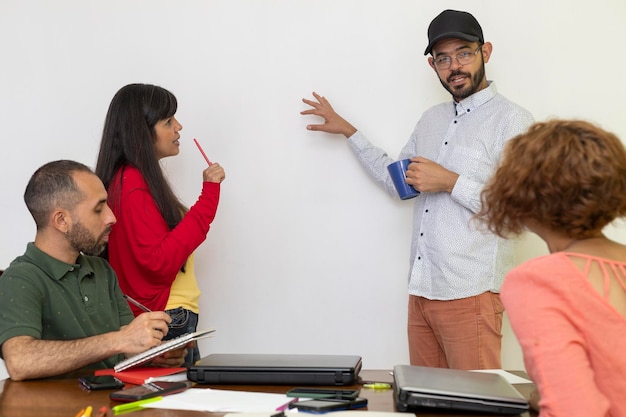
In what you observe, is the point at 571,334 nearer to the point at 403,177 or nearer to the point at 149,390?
the point at 149,390

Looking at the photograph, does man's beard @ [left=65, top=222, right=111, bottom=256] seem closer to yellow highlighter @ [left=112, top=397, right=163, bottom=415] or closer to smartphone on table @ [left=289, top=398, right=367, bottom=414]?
yellow highlighter @ [left=112, top=397, right=163, bottom=415]

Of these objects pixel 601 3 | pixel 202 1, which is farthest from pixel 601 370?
pixel 202 1

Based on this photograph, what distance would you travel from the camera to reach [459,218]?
2434 millimetres

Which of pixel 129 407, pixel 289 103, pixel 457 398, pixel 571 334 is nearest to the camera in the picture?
pixel 571 334

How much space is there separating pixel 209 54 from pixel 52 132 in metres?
0.78

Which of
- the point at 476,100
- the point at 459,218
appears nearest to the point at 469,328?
the point at 459,218

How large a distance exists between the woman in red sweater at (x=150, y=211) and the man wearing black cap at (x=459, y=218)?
76cm

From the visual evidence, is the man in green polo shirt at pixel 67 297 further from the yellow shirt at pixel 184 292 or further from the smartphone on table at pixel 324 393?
the smartphone on table at pixel 324 393

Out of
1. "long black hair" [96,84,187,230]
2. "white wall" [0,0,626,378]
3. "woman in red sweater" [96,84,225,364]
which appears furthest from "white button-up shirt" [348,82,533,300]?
"long black hair" [96,84,187,230]

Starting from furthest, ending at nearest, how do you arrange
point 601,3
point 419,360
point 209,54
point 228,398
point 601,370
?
point 209,54 < point 601,3 < point 419,360 < point 228,398 < point 601,370

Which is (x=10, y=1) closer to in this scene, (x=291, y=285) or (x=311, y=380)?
(x=291, y=285)

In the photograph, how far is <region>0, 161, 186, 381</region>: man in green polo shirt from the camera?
174 centimetres

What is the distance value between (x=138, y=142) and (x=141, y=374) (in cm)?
98

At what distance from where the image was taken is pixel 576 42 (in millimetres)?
2822
